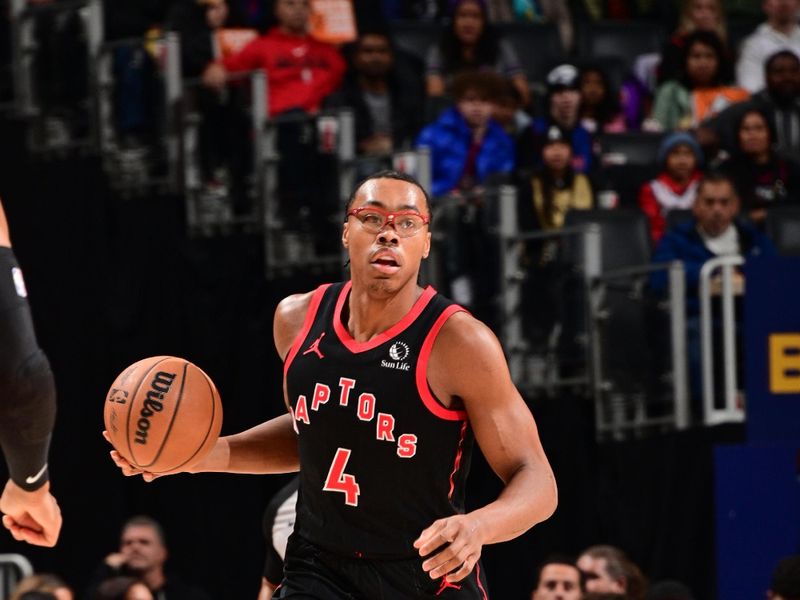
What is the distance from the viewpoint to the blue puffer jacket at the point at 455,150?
11.2 meters

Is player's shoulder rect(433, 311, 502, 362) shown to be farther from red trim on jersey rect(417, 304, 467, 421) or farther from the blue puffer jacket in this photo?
the blue puffer jacket

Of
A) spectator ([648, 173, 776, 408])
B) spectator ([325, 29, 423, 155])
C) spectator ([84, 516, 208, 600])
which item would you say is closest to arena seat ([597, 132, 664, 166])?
spectator ([325, 29, 423, 155])

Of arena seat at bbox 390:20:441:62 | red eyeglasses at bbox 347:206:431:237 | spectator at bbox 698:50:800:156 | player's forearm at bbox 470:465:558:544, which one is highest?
arena seat at bbox 390:20:441:62

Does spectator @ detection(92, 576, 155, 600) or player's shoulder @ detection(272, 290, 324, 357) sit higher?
player's shoulder @ detection(272, 290, 324, 357)

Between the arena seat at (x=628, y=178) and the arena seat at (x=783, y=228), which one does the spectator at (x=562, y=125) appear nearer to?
the arena seat at (x=628, y=178)

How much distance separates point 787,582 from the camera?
753 cm

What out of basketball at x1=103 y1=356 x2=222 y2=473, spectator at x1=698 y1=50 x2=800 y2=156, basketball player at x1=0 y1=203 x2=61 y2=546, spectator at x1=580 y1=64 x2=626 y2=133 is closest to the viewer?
basketball player at x1=0 y1=203 x2=61 y2=546

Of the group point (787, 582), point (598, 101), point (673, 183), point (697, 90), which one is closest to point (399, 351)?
point (787, 582)

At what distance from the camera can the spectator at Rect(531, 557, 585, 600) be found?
8953mm

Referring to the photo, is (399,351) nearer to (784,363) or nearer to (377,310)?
(377,310)

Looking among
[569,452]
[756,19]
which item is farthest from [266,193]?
[756,19]

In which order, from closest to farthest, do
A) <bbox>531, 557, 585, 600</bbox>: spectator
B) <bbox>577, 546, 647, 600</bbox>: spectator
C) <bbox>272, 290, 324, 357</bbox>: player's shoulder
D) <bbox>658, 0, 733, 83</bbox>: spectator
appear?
<bbox>272, 290, 324, 357</bbox>: player's shoulder → <bbox>531, 557, 585, 600</bbox>: spectator → <bbox>577, 546, 647, 600</bbox>: spectator → <bbox>658, 0, 733, 83</bbox>: spectator

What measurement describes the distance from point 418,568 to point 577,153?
6945 millimetres

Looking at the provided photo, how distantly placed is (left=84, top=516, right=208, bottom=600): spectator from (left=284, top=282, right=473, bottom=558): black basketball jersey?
506 cm
